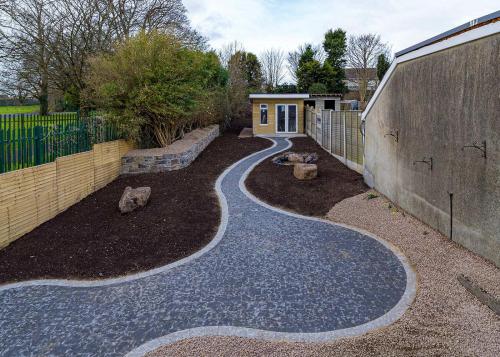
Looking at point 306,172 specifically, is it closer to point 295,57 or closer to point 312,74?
point 312,74

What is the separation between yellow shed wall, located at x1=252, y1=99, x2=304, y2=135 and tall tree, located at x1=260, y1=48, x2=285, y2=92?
85.9ft

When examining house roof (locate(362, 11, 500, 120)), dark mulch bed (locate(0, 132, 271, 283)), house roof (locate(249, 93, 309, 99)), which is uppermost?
house roof (locate(249, 93, 309, 99))

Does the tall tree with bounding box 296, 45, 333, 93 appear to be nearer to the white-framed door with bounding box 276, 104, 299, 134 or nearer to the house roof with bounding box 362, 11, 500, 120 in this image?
the white-framed door with bounding box 276, 104, 299, 134

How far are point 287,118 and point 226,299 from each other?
74.0ft

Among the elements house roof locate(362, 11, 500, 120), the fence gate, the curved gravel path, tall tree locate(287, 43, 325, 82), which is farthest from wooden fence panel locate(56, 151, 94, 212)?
tall tree locate(287, 43, 325, 82)

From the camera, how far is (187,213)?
376 inches

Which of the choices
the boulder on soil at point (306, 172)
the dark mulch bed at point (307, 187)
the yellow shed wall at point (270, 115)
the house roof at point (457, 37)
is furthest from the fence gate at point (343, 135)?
the yellow shed wall at point (270, 115)

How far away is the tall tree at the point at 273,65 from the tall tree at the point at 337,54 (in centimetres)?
1327

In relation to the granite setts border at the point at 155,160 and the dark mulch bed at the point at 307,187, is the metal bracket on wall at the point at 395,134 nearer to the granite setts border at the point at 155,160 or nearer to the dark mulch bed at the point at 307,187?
the dark mulch bed at the point at 307,187

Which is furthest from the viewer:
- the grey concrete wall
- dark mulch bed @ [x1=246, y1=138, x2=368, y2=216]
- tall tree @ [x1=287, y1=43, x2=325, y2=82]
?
tall tree @ [x1=287, y1=43, x2=325, y2=82]

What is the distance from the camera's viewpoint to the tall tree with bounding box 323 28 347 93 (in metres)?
38.4

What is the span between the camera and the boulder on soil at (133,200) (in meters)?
9.57

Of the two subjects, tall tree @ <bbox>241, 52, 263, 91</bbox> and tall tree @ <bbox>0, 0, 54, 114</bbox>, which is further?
tall tree @ <bbox>241, 52, 263, 91</bbox>

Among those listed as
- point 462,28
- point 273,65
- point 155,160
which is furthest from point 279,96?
point 273,65
